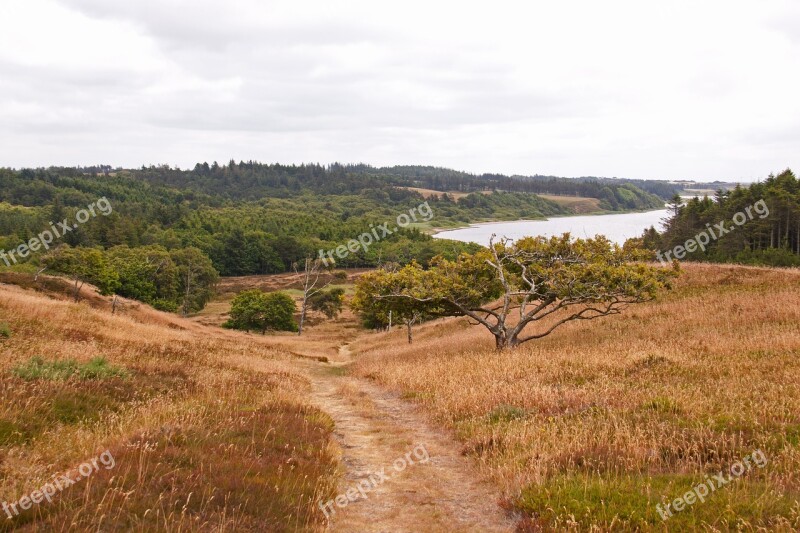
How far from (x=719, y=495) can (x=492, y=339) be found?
2415 cm

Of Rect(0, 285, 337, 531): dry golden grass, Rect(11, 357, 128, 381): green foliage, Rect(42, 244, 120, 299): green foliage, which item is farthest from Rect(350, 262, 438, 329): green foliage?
Rect(42, 244, 120, 299): green foliage

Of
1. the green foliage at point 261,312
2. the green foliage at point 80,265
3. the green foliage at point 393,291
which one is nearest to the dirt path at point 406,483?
the green foliage at point 393,291

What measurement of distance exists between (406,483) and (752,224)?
278 ft

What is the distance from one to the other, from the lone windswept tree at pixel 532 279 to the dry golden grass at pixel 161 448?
12244mm

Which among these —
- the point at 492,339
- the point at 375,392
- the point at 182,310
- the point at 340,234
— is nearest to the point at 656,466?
the point at 375,392

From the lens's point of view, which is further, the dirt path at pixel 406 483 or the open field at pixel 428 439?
the dirt path at pixel 406 483

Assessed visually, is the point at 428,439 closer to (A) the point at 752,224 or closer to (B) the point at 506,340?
(B) the point at 506,340

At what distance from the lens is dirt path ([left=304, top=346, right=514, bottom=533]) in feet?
22.1

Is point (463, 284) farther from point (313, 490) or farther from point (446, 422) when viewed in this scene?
point (313, 490)

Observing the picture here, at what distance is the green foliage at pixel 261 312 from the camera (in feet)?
242

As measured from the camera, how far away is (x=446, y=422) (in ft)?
38.8

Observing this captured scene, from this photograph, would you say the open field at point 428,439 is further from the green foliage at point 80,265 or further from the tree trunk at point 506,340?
the green foliage at point 80,265

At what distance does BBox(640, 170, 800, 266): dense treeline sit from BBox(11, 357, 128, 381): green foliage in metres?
61.7

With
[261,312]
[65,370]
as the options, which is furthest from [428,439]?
[261,312]
